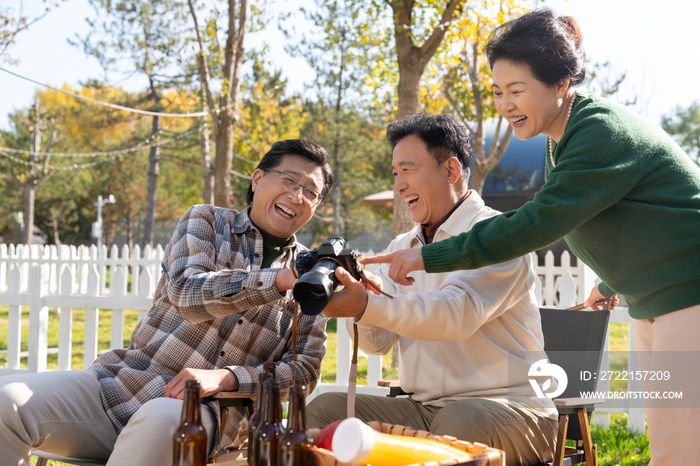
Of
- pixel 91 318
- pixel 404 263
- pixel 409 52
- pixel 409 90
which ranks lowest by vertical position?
pixel 91 318

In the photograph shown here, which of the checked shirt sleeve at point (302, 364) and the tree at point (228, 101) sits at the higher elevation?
the tree at point (228, 101)

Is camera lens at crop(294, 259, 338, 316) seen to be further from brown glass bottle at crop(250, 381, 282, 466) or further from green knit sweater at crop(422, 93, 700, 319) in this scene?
green knit sweater at crop(422, 93, 700, 319)

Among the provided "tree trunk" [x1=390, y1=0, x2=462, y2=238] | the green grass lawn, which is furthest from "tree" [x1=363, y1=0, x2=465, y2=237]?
the green grass lawn

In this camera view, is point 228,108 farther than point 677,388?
Yes

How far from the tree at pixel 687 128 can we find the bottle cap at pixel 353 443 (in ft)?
147

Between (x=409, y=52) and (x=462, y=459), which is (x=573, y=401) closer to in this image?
(x=462, y=459)

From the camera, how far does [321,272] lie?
1.75m

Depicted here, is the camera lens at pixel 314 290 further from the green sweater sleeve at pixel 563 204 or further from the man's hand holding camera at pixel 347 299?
the green sweater sleeve at pixel 563 204

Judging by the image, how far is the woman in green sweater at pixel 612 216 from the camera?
185 centimetres

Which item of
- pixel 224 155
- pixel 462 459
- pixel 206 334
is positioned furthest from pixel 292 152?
pixel 224 155

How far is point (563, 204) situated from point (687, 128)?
45617mm

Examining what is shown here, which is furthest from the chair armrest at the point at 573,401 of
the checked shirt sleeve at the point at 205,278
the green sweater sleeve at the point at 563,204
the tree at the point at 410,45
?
the tree at the point at 410,45

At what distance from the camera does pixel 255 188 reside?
2898mm

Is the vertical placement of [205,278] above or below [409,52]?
below
